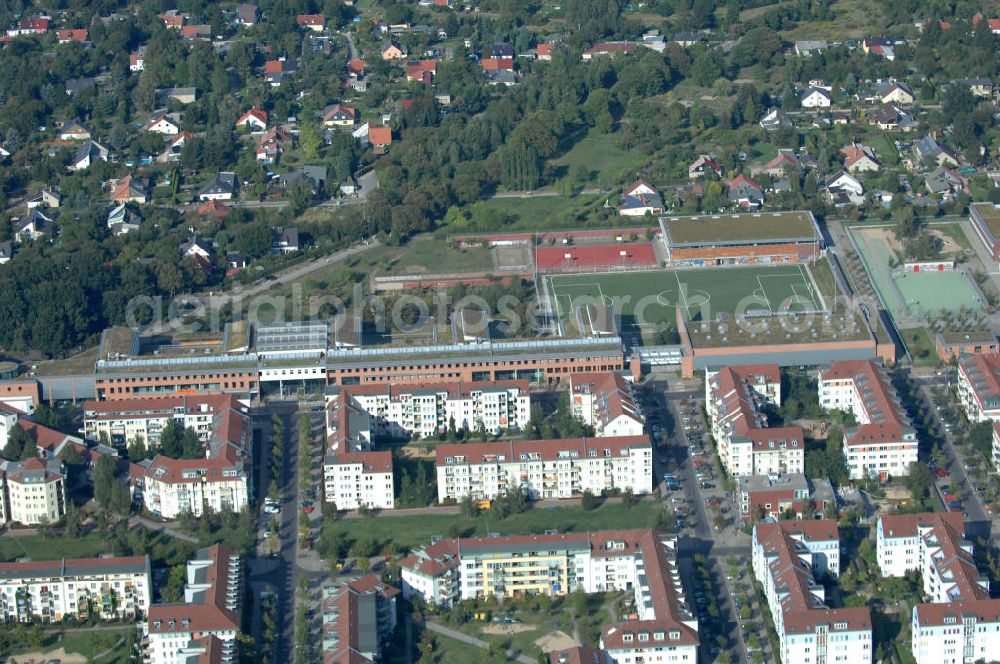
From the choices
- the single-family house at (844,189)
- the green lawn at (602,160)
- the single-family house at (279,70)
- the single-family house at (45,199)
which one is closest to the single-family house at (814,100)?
the green lawn at (602,160)

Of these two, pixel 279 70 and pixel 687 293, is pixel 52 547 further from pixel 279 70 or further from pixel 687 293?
pixel 279 70

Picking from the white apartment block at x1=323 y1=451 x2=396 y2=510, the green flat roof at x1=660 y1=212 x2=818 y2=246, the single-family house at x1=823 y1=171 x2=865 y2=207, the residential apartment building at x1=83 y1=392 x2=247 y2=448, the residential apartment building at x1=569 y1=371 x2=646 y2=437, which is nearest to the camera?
the white apartment block at x1=323 y1=451 x2=396 y2=510

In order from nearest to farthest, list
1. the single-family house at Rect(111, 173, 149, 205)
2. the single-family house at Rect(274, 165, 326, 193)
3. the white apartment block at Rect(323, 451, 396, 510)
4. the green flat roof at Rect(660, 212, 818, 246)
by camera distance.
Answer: the white apartment block at Rect(323, 451, 396, 510)
the green flat roof at Rect(660, 212, 818, 246)
the single-family house at Rect(111, 173, 149, 205)
the single-family house at Rect(274, 165, 326, 193)

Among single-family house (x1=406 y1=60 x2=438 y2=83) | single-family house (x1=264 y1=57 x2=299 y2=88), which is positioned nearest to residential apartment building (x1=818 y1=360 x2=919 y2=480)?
single-family house (x1=406 y1=60 x2=438 y2=83)

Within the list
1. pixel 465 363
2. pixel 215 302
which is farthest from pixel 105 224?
pixel 465 363

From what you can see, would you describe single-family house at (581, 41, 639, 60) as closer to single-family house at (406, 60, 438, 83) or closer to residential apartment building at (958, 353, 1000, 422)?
single-family house at (406, 60, 438, 83)
